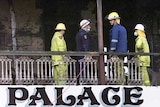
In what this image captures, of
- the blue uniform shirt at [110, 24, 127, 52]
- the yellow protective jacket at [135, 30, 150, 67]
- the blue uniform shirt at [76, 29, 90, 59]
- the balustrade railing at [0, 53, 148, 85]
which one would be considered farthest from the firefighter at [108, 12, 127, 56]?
the blue uniform shirt at [76, 29, 90, 59]

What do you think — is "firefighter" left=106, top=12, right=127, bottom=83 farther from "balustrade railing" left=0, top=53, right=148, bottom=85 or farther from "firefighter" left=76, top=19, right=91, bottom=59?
"firefighter" left=76, top=19, right=91, bottom=59

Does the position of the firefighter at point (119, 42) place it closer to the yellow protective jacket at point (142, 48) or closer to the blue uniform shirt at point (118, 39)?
the blue uniform shirt at point (118, 39)

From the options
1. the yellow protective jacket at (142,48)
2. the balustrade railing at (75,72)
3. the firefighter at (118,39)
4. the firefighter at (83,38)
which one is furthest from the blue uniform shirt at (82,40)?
the yellow protective jacket at (142,48)

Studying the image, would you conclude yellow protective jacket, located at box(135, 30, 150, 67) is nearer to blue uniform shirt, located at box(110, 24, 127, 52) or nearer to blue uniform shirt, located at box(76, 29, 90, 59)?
blue uniform shirt, located at box(110, 24, 127, 52)

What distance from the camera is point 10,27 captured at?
1831 cm

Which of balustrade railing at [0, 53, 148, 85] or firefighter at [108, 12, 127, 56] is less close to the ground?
firefighter at [108, 12, 127, 56]

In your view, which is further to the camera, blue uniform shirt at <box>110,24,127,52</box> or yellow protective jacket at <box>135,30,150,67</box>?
yellow protective jacket at <box>135,30,150,67</box>

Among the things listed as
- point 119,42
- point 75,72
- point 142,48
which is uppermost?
point 119,42

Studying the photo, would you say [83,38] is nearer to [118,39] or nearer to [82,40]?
[82,40]

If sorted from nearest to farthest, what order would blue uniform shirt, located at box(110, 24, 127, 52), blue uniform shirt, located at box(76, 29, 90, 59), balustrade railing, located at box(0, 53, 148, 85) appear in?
balustrade railing, located at box(0, 53, 148, 85)
blue uniform shirt, located at box(110, 24, 127, 52)
blue uniform shirt, located at box(76, 29, 90, 59)

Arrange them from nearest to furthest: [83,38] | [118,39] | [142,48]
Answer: [118,39] → [83,38] → [142,48]

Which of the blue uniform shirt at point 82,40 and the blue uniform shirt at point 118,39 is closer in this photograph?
the blue uniform shirt at point 118,39

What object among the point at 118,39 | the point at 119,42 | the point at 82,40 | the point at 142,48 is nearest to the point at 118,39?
the point at 118,39

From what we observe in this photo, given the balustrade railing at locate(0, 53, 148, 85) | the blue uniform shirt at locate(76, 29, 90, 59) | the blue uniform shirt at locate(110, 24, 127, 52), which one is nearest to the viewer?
the balustrade railing at locate(0, 53, 148, 85)
